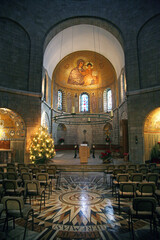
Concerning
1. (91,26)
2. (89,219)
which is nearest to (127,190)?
(89,219)

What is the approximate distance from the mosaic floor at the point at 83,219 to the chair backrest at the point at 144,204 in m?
0.67

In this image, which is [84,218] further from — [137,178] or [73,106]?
[73,106]

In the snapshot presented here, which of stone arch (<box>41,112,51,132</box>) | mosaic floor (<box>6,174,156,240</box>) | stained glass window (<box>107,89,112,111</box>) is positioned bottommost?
mosaic floor (<box>6,174,156,240</box>)

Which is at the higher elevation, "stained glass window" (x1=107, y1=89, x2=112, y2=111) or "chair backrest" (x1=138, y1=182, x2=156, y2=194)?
"stained glass window" (x1=107, y1=89, x2=112, y2=111)

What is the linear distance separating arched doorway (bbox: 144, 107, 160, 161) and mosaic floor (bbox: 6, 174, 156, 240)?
706 cm

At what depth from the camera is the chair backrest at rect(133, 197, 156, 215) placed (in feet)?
11.2

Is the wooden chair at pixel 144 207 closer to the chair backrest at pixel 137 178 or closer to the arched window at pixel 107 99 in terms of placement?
the chair backrest at pixel 137 178

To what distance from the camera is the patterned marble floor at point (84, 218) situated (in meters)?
3.67

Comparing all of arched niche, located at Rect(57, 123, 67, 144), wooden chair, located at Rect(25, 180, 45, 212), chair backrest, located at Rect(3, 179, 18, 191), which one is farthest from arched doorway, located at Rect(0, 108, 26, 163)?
arched niche, located at Rect(57, 123, 67, 144)

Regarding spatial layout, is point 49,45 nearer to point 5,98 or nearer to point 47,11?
point 47,11

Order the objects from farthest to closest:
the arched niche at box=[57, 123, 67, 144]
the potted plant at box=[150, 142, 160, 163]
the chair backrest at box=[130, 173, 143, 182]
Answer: the arched niche at box=[57, 123, 67, 144]
the potted plant at box=[150, 142, 160, 163]
the chair backrest at box=[130, 173, 143, 182]

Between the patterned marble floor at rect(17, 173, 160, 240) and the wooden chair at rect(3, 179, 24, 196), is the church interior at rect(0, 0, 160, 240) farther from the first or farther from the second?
the wooden chair at rect(3, 179, 24, 196)

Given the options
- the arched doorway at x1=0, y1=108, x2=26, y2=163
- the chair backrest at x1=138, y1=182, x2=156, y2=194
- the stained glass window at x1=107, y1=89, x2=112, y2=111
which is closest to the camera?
the chair backrest at x1=138, y1=182, x2=156, y2=194

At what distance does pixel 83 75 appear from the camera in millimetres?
22781
